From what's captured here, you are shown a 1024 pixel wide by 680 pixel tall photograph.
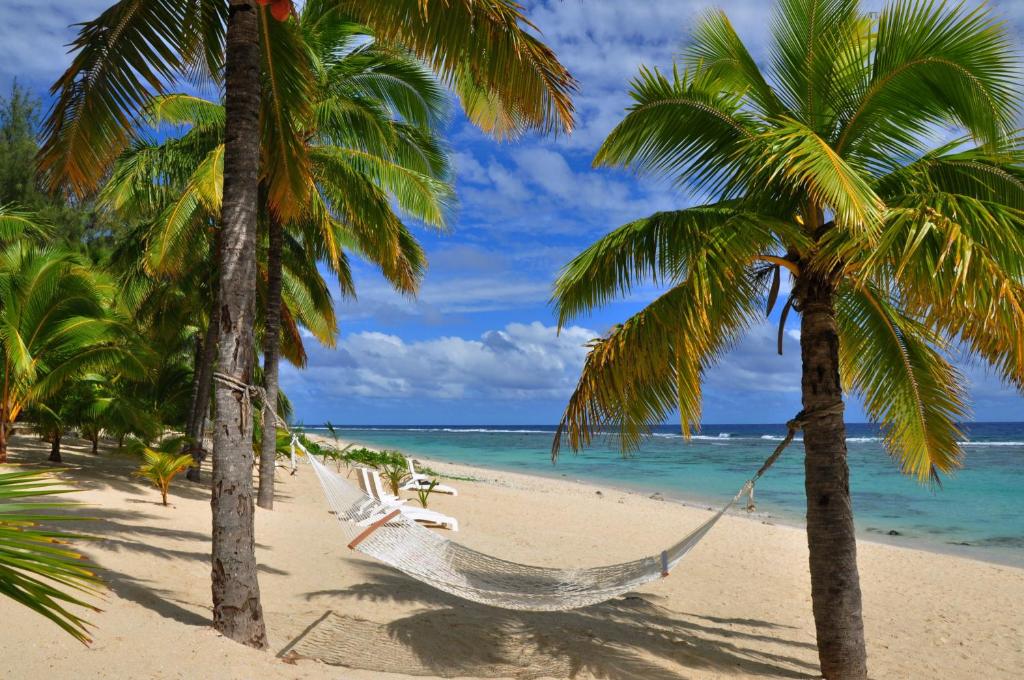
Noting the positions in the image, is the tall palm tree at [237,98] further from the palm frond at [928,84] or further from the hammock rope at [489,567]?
the palm frond at [928,84]

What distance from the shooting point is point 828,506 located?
3.85m

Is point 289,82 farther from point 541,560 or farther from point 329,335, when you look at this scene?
point 329,335

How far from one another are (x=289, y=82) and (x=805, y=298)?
3.45 meters

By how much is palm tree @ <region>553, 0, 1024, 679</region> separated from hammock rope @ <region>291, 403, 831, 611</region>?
24.6 inches

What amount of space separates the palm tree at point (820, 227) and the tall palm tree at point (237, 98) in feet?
2.80

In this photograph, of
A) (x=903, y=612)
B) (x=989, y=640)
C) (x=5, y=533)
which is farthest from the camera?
(x=903, y=612)

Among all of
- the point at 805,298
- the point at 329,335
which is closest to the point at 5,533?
the point at 805,298

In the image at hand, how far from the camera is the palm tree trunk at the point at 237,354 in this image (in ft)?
11.1

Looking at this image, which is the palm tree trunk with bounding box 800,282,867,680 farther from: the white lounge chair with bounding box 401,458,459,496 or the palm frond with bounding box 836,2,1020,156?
the white lounge chair with bounding box 401,458,459,496

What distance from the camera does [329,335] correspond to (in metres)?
12.0

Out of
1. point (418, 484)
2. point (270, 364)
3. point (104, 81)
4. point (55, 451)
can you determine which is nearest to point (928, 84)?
point (104, 81)

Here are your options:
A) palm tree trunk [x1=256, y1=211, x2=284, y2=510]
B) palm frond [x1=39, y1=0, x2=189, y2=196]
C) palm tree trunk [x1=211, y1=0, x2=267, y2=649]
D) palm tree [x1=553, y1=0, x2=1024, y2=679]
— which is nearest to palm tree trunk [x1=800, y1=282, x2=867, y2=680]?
palm tree [x1=553, y1=0, x2=1024, y2=679]

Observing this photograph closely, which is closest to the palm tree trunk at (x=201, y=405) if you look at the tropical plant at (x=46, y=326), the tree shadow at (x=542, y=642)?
the tropical plant at (x=46, y=326)

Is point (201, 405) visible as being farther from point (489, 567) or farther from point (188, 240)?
point (489, 567)
